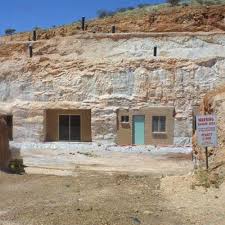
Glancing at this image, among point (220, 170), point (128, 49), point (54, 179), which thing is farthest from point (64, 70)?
point (220, 170)

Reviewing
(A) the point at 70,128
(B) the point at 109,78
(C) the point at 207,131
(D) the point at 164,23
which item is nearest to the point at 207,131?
(C) the point at 207,131

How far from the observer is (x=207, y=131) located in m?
13.3

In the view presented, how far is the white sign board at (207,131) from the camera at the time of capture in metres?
13.2

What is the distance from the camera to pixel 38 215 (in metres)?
10.2

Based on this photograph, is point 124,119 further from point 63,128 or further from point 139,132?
point 63,128

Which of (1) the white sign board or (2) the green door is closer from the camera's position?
(1) the white sign board

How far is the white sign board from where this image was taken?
13164 millimetres

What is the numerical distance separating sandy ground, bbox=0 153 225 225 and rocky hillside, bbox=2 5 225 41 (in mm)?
25087

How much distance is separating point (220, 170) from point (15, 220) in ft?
16.8

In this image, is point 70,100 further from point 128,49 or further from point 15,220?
point 15,220

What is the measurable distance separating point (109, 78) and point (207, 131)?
20.8 meters

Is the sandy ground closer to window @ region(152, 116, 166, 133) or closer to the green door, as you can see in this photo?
the green door

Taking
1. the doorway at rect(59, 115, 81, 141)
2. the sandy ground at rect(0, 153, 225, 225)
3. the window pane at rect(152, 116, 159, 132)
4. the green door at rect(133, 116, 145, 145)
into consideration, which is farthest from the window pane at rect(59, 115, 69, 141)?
the sandy ground at rect(0, 153, 225, 225)

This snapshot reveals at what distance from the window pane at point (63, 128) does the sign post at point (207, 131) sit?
21.3m
